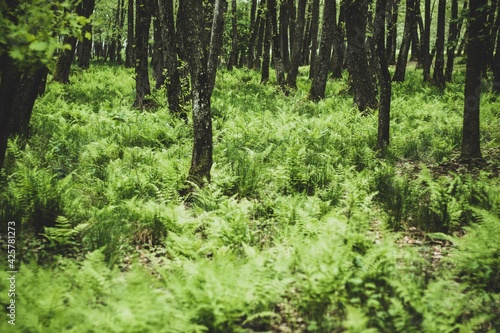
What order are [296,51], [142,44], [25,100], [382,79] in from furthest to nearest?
[296,51] < [142,44] < [25,100] < [382,79]

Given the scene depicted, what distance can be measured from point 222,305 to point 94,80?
57.6ft

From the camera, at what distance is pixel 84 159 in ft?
23.8

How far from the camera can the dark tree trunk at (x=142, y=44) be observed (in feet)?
36.6

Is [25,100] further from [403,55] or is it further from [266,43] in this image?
[403,55]

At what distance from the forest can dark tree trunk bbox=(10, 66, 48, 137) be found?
37 millimetres

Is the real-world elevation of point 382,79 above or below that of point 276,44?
below

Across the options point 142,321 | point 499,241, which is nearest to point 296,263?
point 142,321

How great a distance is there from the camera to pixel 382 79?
744cm

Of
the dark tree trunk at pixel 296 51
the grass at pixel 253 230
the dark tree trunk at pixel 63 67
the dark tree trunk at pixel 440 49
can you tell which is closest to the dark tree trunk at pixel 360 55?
the grass at pixel 253 230

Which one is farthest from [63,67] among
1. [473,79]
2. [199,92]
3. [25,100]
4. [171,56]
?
[473,79]

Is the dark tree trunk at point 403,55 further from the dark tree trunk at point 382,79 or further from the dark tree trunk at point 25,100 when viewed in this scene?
the dark tree trunk at point 25,100

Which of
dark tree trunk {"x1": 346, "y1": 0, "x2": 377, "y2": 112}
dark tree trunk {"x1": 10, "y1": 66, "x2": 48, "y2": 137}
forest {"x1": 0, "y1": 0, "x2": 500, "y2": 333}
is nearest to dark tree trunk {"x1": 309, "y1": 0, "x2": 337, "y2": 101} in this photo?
dark tree trunk {"x1": 346, "y1": 0, "x2": 377, "y2": 112}

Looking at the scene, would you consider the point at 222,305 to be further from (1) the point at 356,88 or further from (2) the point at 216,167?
(1) the point at 356,88

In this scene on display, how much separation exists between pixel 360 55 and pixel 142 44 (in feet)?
23.8
